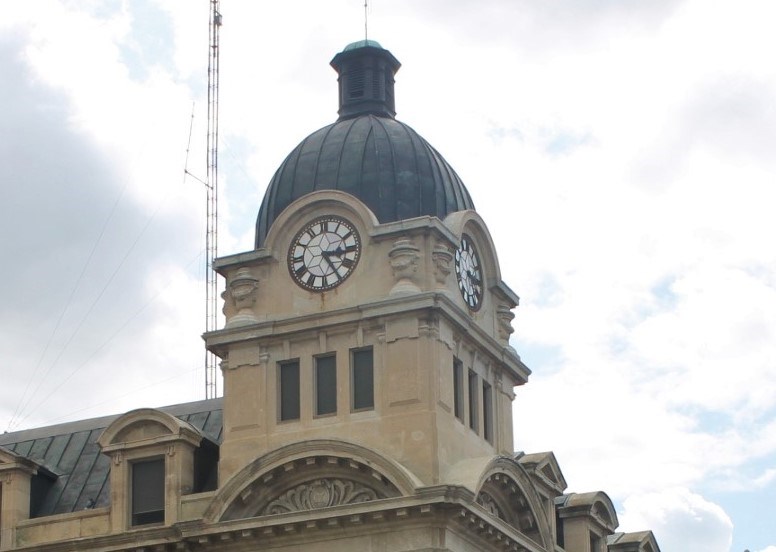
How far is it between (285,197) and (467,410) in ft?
33.2

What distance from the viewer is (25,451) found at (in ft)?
247

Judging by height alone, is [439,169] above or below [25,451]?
above

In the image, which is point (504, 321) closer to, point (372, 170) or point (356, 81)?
point (372, 170)

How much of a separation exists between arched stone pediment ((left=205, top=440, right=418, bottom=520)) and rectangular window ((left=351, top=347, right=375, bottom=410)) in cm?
246

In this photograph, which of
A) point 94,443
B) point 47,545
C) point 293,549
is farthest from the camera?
point 94,443

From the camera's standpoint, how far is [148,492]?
2606 inches

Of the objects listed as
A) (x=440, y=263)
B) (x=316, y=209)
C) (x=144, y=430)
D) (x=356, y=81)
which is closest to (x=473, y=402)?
(x=440, y=263)

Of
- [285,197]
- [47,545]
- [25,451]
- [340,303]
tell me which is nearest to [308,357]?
[340,303]

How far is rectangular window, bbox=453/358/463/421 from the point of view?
64938mm

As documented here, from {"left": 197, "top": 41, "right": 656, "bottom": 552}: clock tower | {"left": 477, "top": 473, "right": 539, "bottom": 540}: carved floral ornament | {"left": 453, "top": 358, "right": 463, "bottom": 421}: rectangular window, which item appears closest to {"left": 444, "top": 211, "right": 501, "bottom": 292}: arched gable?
{"left": 197, "top": 41, "right": 656, "bottom": 552}: clock tower

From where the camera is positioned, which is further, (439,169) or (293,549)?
(439,169)

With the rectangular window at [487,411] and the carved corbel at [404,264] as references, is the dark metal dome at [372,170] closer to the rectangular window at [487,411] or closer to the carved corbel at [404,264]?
the carved corbel at [404,264]

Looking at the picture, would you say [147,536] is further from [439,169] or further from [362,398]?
[439,169]

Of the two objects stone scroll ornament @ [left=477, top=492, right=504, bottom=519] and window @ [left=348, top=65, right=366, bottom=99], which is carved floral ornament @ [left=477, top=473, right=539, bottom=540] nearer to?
stone scroll ornament @ [left=477, top=492, right=504, bottom=519]
